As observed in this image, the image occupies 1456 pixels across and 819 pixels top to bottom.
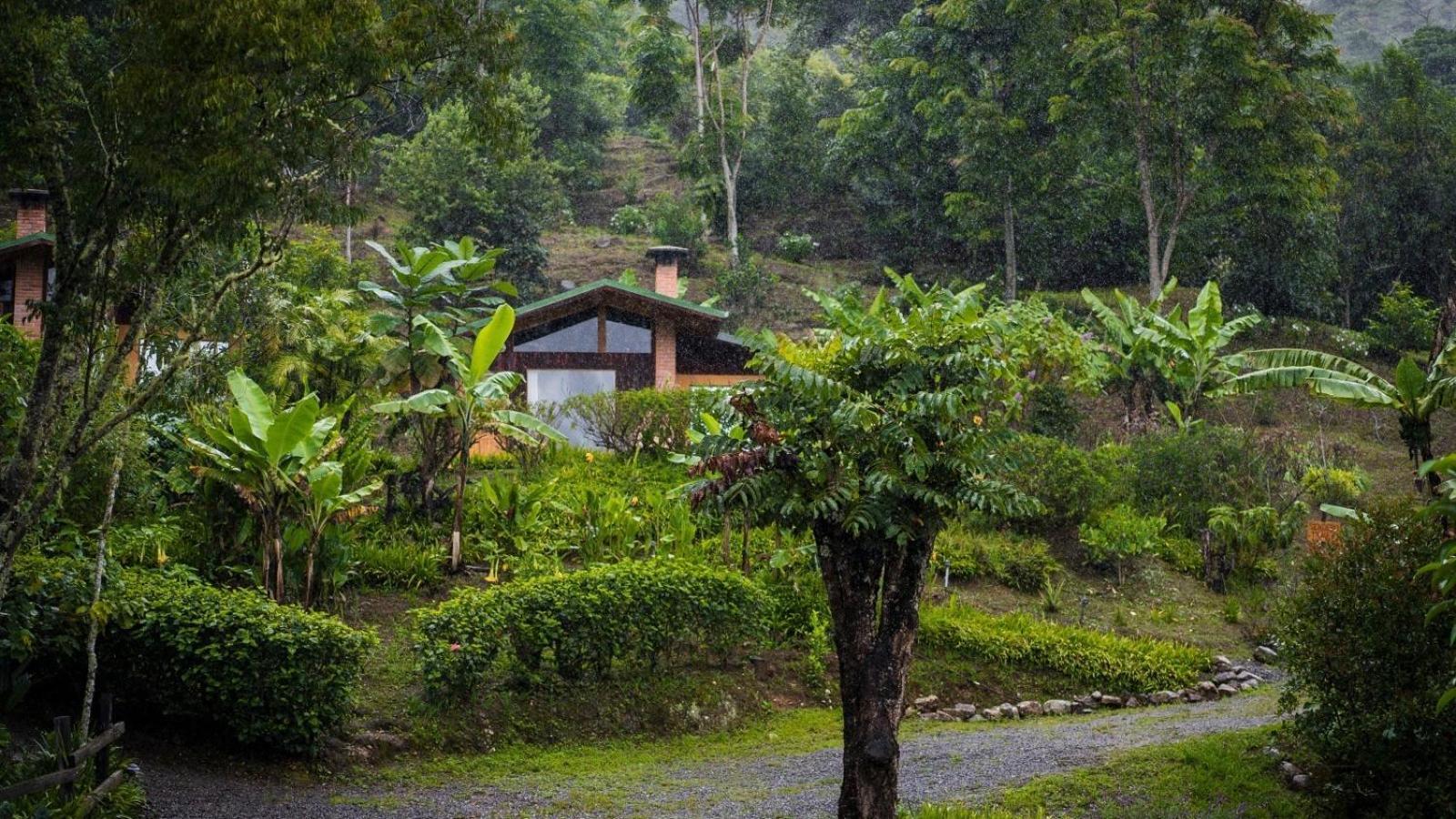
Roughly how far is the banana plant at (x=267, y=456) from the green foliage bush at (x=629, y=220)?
32368 mm

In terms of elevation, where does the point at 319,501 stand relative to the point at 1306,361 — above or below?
below

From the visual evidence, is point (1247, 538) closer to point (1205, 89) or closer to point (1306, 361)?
point (1306, 361)

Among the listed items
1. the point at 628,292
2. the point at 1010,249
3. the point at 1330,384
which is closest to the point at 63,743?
the point at 1330,384

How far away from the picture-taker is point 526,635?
1063 cm

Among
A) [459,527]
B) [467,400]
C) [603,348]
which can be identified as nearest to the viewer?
[459,527]

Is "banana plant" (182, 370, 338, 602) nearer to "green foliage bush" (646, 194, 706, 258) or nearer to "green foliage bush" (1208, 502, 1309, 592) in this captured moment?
"green foliage bush" (1208, 502, 1309, 592)

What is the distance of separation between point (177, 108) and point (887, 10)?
4182 centimetres

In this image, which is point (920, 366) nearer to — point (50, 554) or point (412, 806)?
point (412, 806)

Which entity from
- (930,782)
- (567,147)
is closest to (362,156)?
(930,782)

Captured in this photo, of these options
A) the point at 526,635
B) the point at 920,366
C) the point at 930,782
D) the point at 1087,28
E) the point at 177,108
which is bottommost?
the point at 930,782

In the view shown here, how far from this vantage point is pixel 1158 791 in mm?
9109

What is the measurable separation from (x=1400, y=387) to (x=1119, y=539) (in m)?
4.93

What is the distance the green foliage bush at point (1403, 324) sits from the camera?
30.0 meters

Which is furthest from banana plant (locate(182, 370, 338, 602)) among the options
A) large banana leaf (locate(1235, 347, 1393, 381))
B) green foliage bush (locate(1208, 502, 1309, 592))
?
green foliage bush (locate(1208, 502, 1309, 592))
